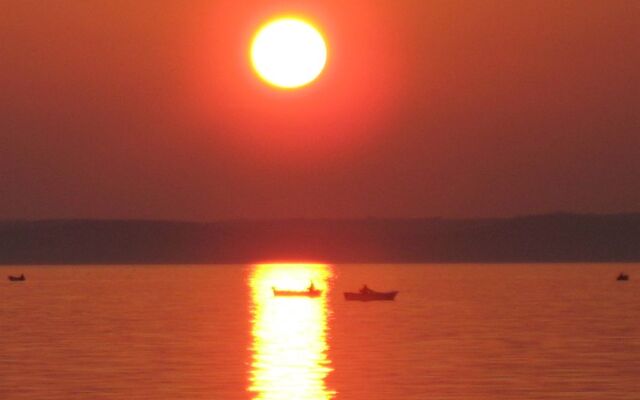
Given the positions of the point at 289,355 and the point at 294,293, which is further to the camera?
the point at 294,293

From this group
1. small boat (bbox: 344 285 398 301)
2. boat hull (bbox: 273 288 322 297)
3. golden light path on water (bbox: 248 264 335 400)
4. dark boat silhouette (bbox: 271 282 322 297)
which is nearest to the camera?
golden light path on water (bbox: 248 264 335 400)

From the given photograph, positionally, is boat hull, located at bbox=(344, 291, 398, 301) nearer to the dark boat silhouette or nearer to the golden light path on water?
the golden light path on water

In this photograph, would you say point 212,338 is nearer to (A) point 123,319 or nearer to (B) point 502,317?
(A) point 123,319

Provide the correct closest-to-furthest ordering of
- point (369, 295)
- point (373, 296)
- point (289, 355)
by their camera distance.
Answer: point (289, 355) < point (373, 296) < point (369, 295)

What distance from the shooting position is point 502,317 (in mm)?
116375

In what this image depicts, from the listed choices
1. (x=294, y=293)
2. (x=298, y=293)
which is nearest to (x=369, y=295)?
(x=298, y=293)

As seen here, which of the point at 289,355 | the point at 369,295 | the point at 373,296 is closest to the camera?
the point at 289,355

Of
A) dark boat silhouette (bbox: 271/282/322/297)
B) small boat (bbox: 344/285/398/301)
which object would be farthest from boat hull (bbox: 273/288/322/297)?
small boat (bbox: 344/285/398/301)

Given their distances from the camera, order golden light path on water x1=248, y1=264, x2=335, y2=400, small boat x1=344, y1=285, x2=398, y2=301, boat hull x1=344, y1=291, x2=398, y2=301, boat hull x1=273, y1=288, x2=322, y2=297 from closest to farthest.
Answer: golden light path on water x1=248, y1=264, x2=335, y2=400 < boat hull x1=344, y1=291, x2=398, y2=301 < small boat x1=344, y1=285, x2=398, y2=301 < boat hull x1=273, y1=288, x2=322, y2=297

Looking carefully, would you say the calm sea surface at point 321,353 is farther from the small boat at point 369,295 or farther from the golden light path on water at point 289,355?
the small boat at point 369,295

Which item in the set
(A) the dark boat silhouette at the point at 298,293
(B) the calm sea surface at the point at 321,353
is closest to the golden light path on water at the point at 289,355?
(B) the calm sea surface at the point at 321,353

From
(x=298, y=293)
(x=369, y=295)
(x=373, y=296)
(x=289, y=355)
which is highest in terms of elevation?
(x=298, y=293)

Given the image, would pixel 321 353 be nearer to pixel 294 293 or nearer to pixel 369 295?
pixel 369 295

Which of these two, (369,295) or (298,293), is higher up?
(298,293)
